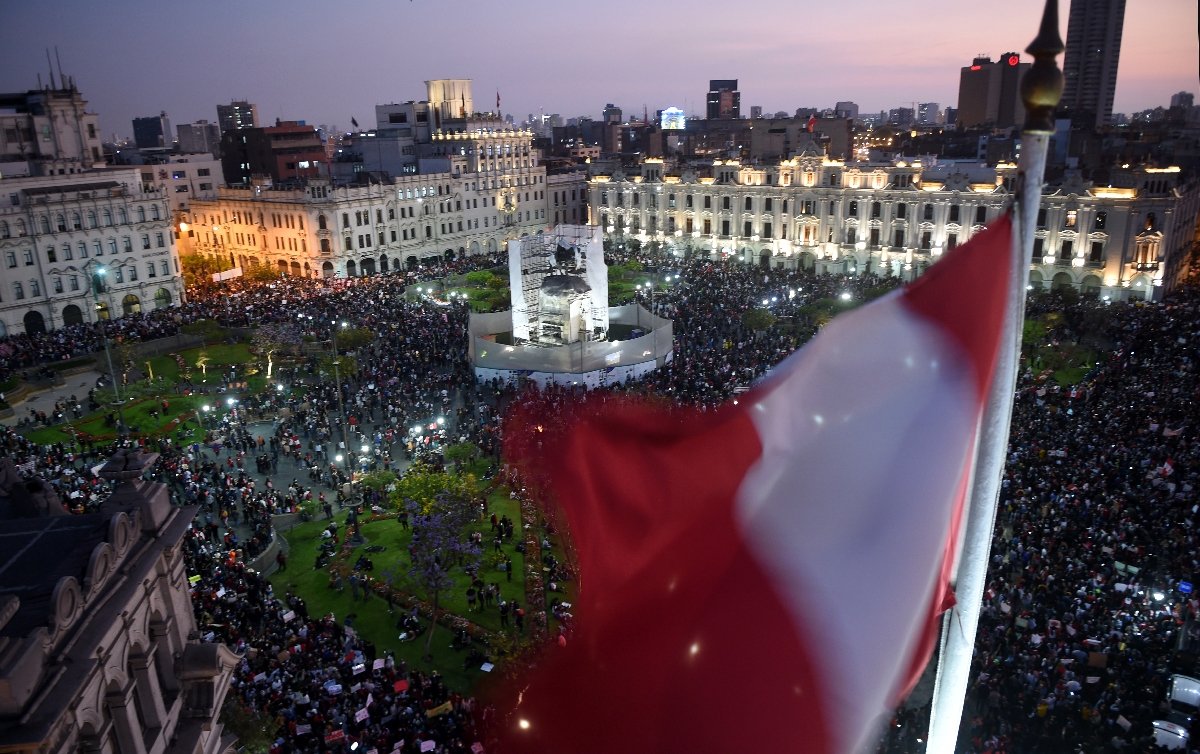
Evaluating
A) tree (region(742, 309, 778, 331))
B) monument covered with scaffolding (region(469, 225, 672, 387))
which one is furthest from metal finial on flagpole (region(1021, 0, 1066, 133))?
tree (region(742, 309, 778, 331))

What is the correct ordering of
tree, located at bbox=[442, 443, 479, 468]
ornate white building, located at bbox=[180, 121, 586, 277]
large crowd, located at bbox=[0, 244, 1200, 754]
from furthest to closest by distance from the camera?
ornate white building, located at bbox=[180, 121, 586, 277] → tree, located at bbox=[442, 443, 479, 468] → large crowd, located at bbox=[0, 244, 1200, 754]

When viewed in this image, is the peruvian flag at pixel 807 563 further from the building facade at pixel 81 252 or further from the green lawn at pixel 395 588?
the building facade at pixel 81 252

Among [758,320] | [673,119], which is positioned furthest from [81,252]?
[673,119]

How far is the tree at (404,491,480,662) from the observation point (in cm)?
2067

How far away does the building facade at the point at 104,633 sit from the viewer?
27.8 ft

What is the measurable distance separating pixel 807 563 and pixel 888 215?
6178 cm

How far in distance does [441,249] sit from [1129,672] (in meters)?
68.6

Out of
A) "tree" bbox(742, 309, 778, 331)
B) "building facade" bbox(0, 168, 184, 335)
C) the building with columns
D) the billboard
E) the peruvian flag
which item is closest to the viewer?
the peruvian flag

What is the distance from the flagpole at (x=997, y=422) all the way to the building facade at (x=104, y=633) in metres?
A: 8.31

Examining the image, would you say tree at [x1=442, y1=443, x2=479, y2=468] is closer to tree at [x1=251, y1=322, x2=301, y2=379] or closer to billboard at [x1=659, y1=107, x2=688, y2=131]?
tree at [x1=251, y1=322, x2=301, y2=379]

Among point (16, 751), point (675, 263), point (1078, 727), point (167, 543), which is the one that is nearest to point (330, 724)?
point (167, 543)

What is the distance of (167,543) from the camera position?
468 inches

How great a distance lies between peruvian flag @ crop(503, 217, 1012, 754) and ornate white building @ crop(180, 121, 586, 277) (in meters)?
67.5

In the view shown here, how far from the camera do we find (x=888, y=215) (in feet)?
206
